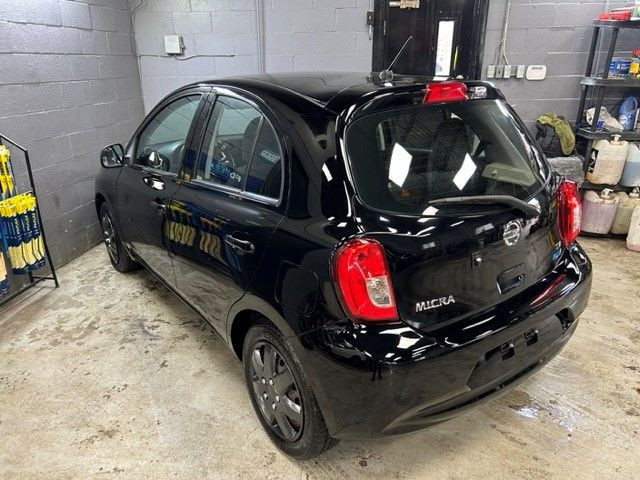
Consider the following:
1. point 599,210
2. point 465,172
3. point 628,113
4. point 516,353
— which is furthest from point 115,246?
point 628,113

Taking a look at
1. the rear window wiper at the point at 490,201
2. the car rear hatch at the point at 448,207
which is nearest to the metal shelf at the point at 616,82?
the car rear hatch at the point at 448,207

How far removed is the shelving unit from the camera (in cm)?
364

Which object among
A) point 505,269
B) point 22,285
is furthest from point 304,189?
point 22,285

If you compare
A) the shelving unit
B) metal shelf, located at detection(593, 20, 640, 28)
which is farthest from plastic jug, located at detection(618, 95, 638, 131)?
metal shelf, located at detection(593, 20, 640, 28)

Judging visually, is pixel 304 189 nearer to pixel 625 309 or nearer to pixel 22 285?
pixel 625 309

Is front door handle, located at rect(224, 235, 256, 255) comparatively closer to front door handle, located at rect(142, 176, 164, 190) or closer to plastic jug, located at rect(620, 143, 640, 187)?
front door handle, located at rect(142, 176, 164, 190)

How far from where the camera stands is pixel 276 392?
178 cm

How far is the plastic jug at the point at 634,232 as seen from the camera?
12.2ft

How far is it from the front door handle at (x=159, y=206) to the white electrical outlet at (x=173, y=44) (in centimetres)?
265

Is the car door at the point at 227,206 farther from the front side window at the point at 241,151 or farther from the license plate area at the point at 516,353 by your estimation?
the license plate area at the point at 516,353

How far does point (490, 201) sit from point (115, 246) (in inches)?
108

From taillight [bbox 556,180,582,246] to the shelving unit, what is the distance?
7.76 ft

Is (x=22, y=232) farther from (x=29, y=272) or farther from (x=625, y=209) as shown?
(x=625, y=209)

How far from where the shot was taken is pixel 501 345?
1.55 meters
